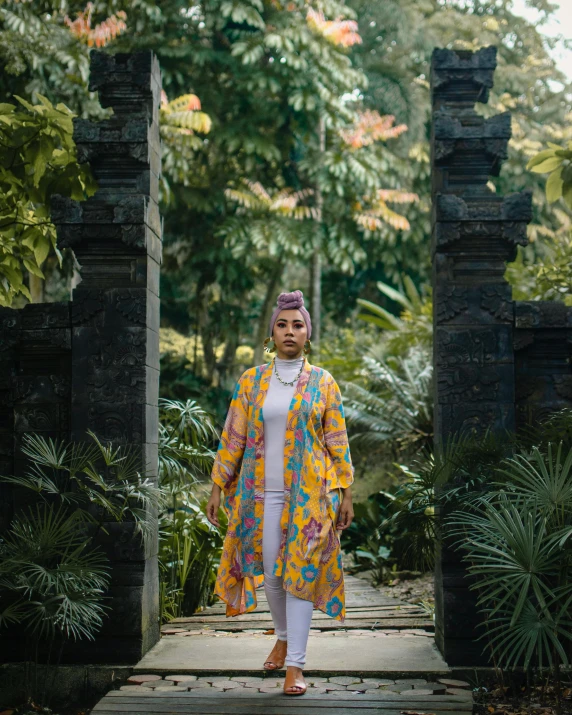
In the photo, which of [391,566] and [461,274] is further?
[391,566]

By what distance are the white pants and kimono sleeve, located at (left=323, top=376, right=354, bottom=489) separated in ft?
0.99

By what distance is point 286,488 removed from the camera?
413 centimetres

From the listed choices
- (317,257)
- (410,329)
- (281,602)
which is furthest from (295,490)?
(317,257)

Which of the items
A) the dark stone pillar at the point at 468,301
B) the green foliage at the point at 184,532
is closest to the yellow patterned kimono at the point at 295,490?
the dark stone pillar at the point at 468,301

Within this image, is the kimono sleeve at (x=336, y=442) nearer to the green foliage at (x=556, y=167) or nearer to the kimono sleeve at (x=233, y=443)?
the kimono sleeve at (x=233, y=443)

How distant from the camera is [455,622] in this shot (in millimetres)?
4527

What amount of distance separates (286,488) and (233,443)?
1.29 ft

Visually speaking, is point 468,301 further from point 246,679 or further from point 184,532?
point 184,532

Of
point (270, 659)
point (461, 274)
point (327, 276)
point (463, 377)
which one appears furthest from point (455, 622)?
point (327, 276)

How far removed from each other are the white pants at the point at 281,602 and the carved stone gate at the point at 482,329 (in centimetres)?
95

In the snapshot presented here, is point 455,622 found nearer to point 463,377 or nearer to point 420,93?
point 463,377

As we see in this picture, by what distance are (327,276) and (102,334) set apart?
50.7 ft

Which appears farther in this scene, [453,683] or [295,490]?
[453,683]

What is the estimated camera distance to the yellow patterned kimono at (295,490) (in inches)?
159
